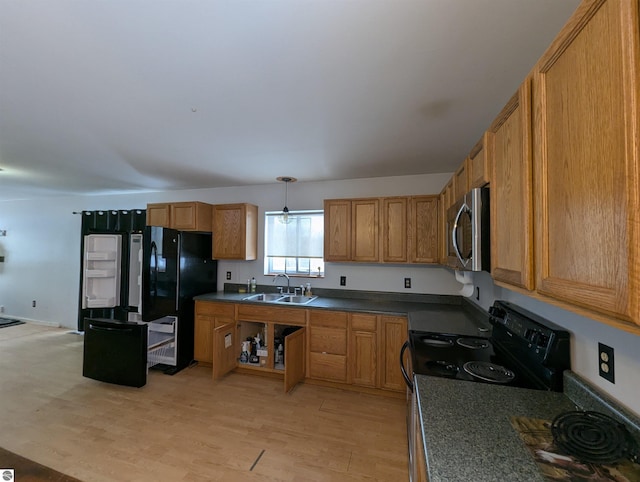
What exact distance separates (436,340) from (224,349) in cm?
223

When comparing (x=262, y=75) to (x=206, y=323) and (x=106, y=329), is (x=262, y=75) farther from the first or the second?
(x=106, y=329)

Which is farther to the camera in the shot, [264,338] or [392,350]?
[264,338]

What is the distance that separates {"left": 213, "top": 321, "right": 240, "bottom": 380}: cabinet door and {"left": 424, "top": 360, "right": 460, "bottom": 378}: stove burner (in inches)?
86.6

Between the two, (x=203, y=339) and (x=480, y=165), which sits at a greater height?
(x=480, y=165)

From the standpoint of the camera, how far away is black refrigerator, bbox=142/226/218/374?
10.1 feet

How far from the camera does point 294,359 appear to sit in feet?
9.39

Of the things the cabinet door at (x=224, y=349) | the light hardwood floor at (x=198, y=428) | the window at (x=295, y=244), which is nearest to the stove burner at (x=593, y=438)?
the light hardwood floor at (x=198, y=428)

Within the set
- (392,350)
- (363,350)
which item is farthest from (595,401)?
(363,350)

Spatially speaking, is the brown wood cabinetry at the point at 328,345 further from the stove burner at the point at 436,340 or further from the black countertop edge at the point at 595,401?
the black countertop edge at the point at 595,401

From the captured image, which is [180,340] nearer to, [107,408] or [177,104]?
[107,408]

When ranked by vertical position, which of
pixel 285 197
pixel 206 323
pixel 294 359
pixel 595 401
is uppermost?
pixel 285 197

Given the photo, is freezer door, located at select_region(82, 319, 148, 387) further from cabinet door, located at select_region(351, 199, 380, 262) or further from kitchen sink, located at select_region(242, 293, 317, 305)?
cabinet door, located at select_region(351, 199, 380, 262)

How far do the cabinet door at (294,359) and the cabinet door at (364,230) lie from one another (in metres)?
1.08

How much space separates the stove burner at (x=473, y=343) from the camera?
181cm
